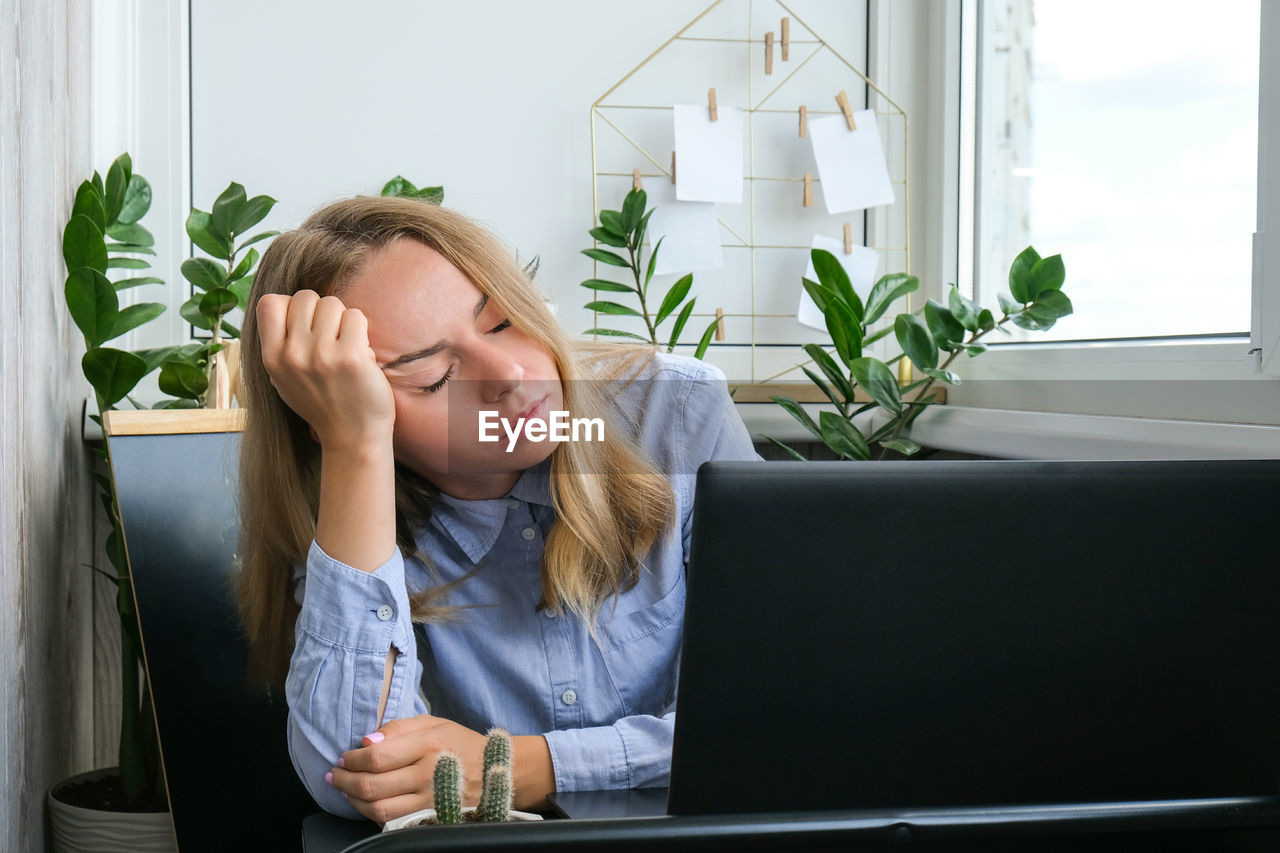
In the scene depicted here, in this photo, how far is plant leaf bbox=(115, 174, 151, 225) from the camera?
157cm

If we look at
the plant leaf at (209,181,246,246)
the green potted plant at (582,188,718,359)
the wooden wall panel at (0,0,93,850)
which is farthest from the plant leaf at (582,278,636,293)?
the wooden wall panel at (0,0,93,850)

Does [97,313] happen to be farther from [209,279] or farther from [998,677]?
[998,677]

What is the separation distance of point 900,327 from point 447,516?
2.80ft

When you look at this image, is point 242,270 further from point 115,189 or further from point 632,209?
point 632,209

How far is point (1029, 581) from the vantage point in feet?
1.49

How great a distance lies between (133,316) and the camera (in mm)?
1486

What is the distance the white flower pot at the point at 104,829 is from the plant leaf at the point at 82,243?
28.1 inches

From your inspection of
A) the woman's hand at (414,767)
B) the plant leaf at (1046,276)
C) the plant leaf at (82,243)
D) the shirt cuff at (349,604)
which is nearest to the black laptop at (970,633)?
the woman's hand at (414,767)

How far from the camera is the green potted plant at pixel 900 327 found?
A: 146 cm

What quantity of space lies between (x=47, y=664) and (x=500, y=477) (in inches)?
31.8

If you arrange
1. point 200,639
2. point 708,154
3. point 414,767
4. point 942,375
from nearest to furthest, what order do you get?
point 414,767 → point 200,639 → point 942,375 → point 708,154

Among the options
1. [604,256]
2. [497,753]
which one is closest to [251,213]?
[604,256]

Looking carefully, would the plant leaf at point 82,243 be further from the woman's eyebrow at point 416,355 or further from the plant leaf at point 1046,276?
the plant leaf at point 1046,276

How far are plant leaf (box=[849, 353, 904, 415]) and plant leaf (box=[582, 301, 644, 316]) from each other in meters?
0.40
